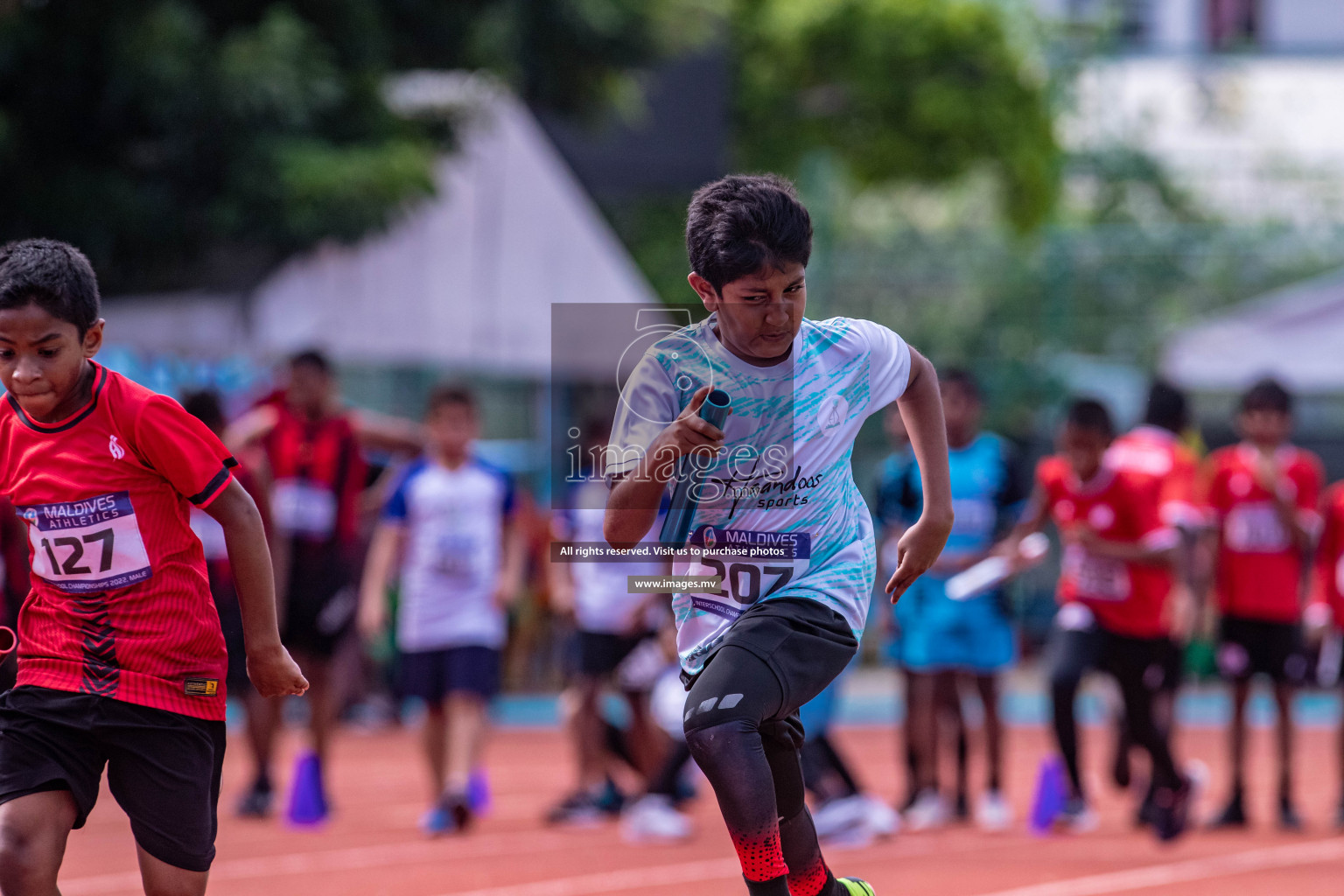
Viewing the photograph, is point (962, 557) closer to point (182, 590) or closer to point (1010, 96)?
point (182, 590)

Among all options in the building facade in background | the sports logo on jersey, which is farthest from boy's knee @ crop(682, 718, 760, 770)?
the building facade in background

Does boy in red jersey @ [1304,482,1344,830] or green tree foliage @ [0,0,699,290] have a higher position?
green tree foliage @ [0,0,699,290]

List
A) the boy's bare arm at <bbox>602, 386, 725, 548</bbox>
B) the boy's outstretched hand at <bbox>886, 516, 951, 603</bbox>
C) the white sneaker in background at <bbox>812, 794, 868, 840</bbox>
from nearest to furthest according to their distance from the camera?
the boy's bare arm at <bbox>602, 386, 725, 548</bbox>, the boy's outstretched hand at <bbox>886, 516, 951, 603</bbox>, the white sneaker in background at <bbox>812, 794, 868, 840</bbox>

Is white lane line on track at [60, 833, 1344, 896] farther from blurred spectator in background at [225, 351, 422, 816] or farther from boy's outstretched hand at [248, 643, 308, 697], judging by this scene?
boy's outstretched hand at [248, 643, 308, 697]

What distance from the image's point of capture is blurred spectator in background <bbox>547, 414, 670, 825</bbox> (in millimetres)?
9328

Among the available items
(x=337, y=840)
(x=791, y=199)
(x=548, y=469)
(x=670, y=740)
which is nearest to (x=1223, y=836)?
(x=670, y=740)

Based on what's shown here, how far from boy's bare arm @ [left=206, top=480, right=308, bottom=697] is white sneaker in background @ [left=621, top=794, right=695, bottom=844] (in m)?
4.71

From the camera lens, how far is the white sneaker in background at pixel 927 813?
9086 mm

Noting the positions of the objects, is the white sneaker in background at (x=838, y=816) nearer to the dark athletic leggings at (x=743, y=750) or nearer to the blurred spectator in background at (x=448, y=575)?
the blurred spectator in background at (x=448, y=575)

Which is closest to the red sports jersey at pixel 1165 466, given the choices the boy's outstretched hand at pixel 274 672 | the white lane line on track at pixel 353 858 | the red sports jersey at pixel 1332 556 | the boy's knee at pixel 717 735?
the red sports jersey at pixel 1332 556

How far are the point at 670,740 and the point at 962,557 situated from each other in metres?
1.99

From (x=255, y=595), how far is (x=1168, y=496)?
597cm

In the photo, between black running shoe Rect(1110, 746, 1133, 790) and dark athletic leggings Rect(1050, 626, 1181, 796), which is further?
black running shoe Rect(1110, 746, 1133, 790)

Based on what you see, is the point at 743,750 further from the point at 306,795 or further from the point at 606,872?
the point at 306,795
